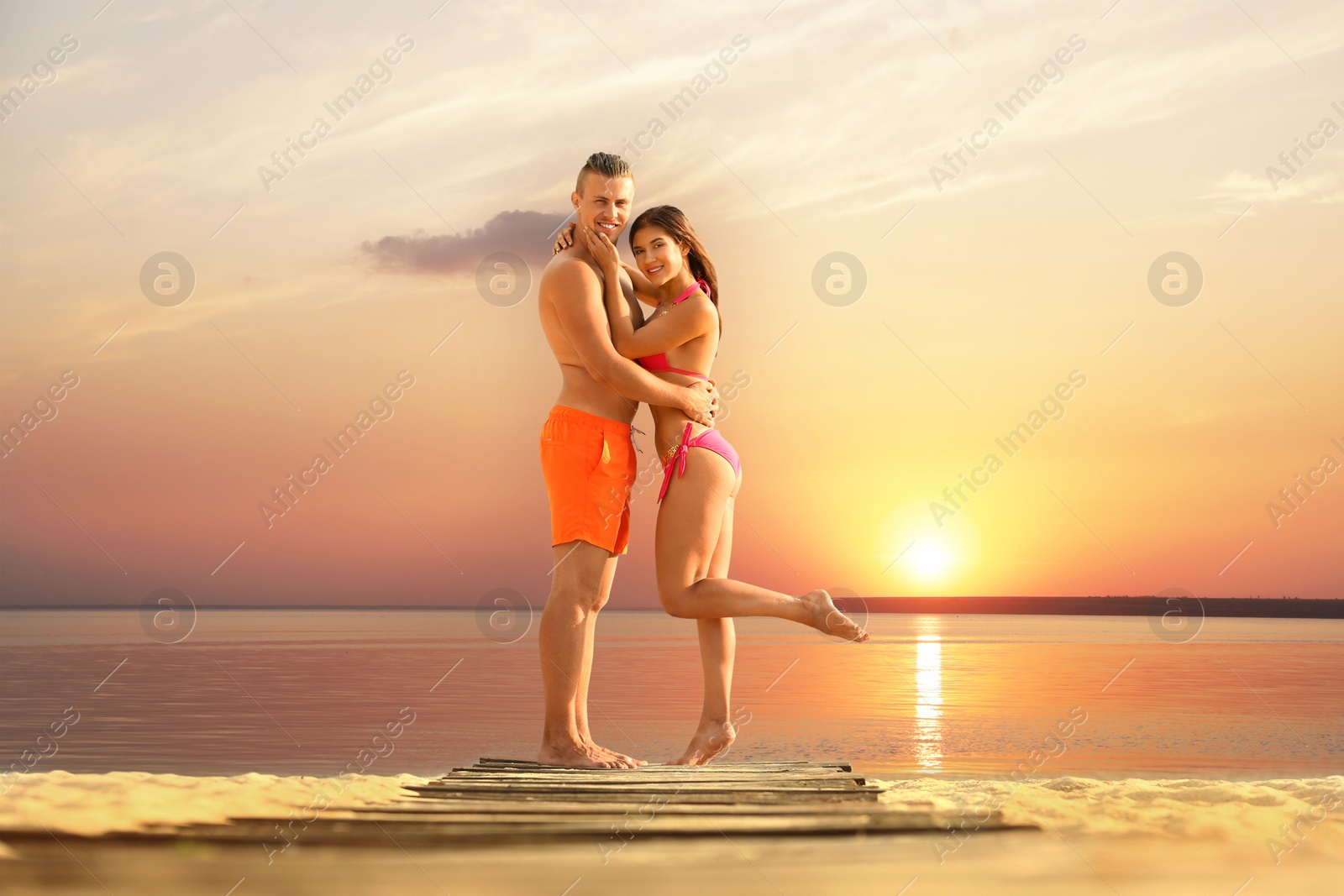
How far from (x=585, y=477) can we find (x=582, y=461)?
80 millimetres

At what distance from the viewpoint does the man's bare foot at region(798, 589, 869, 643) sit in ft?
15.3

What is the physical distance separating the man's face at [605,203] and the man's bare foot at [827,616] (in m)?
2.00

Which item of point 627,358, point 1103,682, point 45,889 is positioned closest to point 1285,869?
point 627,358

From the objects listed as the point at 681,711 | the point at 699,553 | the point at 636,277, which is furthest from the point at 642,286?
the point at 681,711

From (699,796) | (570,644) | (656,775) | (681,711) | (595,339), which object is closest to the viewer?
(699,796)

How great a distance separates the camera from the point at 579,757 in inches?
203

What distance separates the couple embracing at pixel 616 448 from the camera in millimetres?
5051

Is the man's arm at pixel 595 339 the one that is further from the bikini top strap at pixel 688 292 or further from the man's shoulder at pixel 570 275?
the bikini top strap at pixel 688 292

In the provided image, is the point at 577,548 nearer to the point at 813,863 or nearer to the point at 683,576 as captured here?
the point at 683,576

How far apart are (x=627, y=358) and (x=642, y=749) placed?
17.3ft

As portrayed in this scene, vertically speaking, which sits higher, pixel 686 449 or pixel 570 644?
pixel 686 449

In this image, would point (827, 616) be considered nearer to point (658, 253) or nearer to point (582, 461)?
point (582, 461)

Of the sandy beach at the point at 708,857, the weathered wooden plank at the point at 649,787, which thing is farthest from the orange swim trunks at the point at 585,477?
the sandy beach at the point at 708,857

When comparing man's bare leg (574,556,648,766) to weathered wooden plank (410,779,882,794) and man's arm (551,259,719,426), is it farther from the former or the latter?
man's arm (551,259,719,426)
